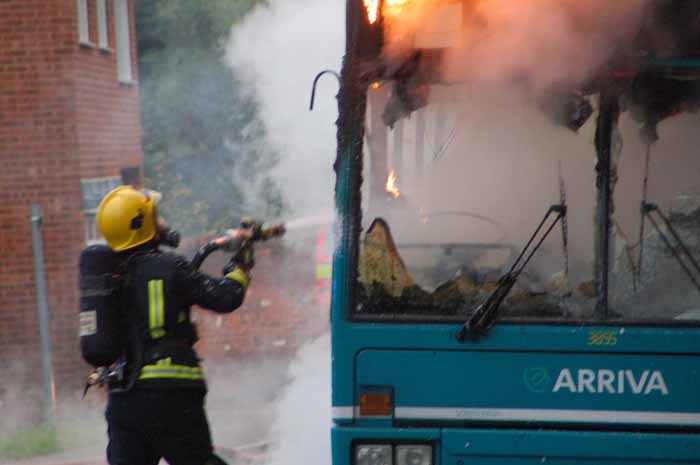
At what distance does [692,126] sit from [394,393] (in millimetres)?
1602

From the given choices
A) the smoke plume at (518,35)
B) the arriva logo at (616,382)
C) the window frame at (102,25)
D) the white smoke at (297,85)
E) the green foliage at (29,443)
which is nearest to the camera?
the arriva logo at (616,382)

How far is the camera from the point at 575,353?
485 cm

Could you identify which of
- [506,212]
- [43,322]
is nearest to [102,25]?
[43,322]

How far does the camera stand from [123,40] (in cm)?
1318

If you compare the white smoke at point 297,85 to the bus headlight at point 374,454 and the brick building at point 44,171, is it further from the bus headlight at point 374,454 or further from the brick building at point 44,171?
the bus headlight at point 374,454

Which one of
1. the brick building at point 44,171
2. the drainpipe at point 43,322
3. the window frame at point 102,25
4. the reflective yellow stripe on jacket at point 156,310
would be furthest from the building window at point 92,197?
the reflective yellow stripe on jacket at point 156,310

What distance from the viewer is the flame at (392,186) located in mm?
Result: 5141

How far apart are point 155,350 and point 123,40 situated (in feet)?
28.1

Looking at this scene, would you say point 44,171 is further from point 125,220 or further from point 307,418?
point 125,220

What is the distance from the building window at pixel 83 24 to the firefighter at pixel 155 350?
6590mm

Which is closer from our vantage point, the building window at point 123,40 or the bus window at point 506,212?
the bus window at point 506,212

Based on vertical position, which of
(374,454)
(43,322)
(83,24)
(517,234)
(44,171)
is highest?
(83,24)

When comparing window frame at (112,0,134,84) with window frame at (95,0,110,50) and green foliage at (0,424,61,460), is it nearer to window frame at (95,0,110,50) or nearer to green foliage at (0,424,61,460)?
window frame at (95,0,110,50)

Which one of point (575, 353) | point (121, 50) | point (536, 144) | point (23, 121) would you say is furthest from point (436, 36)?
point (121, 50)
